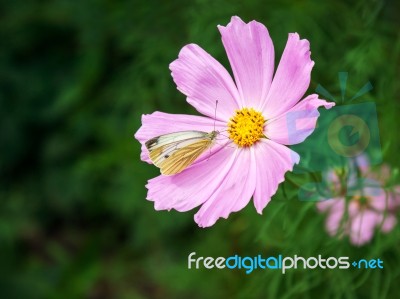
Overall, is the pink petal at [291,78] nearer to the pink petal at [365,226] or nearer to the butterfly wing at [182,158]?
the butterfly wing at [182,158]

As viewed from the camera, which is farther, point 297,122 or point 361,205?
point 361,205

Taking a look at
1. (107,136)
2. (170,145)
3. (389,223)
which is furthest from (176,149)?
(107,136)

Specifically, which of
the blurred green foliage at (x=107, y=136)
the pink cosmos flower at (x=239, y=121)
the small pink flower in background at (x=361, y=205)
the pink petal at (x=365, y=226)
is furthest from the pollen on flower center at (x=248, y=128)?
the blurred green foliage at (x=107, y=136)

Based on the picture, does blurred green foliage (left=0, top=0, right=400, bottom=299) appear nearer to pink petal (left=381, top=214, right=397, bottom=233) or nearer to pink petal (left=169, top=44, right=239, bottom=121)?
pink petal (left=381, top=214, right=397, bottom=233)

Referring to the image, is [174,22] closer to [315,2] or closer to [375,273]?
[315,2]

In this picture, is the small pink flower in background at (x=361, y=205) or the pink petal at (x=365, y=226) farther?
the pink petal at (x=365, y=226)

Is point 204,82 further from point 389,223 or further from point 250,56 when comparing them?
point 389,223

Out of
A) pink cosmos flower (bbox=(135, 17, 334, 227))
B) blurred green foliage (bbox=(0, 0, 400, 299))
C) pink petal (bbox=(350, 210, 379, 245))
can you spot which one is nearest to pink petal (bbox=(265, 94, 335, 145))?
pink cosmos flower (bbox=(135, 17, 334, 227))
